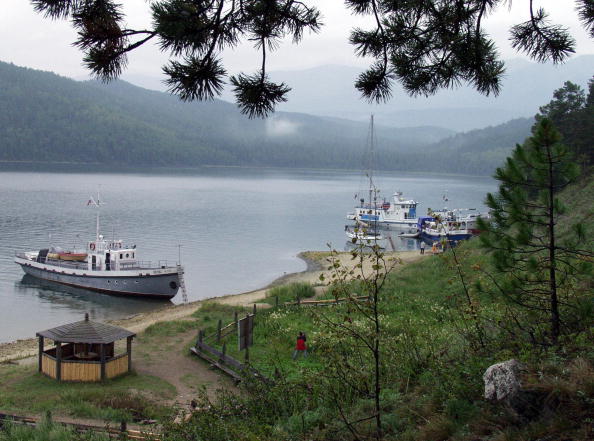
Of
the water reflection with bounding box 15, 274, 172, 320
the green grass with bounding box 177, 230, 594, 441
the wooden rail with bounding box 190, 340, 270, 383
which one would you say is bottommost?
the water reflection with bounding box 15, 274, 172, 320

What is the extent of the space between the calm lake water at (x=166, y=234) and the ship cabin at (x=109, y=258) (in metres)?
1.66

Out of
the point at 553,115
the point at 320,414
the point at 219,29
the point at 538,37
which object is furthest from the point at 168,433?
the point at 553,115

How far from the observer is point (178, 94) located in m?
4.03

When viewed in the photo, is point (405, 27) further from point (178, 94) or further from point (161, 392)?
point (161, 392)

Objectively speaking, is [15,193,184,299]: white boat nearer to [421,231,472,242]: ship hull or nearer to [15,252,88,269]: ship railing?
[15,252,88,269]: ship railing

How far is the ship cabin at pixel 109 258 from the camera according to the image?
108 ft

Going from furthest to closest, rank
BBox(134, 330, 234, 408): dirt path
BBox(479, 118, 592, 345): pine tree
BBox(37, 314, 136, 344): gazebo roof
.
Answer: BBox(37, 314, 136, 344): gazebo roof < BBox(134, 330, 234, 408): dirt path < BBox(479, 118, 592, 345): pine tree

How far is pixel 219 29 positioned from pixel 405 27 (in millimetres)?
1767

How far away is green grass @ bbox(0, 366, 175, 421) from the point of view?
1145cm

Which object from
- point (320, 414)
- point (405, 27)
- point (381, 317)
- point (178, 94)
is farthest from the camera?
point (381, 317)

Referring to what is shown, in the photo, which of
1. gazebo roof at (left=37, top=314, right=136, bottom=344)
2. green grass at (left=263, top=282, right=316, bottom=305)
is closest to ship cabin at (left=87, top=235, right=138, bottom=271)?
green grass at (left=263, top=282, right=316, bottom=305)

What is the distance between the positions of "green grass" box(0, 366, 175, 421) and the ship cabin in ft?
60.3

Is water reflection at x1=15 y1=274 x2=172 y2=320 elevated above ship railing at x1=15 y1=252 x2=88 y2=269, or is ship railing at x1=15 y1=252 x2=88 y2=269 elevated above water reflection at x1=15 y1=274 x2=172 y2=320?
ship railing at x1=15 y1=252 x2=88 y2=269

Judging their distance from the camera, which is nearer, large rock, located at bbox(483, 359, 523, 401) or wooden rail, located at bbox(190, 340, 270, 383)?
large rock, located at bbox(483, 359, 523, 401)
